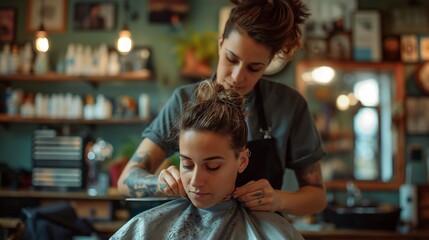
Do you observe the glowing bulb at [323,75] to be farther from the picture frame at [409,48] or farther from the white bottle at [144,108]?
the white bottle at [144,108]

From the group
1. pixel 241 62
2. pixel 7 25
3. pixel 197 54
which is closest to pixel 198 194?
pixel 241 62

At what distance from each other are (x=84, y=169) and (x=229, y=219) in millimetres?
3266

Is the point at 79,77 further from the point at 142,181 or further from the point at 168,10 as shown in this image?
the point at 142,181

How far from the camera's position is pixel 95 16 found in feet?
16.7

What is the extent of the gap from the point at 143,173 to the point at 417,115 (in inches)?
146

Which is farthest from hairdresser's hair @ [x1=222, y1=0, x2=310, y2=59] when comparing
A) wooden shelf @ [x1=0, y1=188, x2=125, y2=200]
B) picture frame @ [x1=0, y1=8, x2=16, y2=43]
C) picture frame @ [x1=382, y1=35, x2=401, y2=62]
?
picture frame @ [x1=0, y1=8, x2=16, y2=43]

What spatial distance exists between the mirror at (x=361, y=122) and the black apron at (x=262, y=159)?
3.04 metres

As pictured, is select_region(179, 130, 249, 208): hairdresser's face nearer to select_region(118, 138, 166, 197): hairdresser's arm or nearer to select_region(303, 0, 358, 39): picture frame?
select_region(118, 138, 166, 197): hairdresser's arm

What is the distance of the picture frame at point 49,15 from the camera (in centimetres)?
515

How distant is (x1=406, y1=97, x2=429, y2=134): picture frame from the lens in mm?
4789

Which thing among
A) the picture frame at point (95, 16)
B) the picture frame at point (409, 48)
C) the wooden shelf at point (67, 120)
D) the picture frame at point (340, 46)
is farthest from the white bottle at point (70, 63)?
the picture frame at point (409, 48)

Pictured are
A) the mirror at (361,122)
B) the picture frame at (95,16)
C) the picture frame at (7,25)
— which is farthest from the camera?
the picture frame at (7,25)

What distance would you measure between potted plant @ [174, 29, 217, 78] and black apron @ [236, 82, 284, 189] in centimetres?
302

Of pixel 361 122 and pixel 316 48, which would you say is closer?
pixel 361 122
